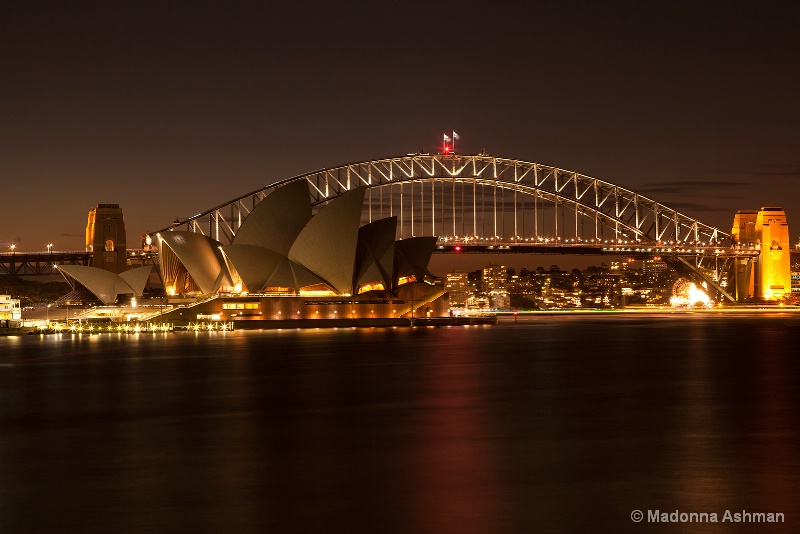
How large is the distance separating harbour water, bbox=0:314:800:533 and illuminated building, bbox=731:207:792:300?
7102cm

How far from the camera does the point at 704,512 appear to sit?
45.6ft

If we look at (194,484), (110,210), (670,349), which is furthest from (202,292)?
(194,484)

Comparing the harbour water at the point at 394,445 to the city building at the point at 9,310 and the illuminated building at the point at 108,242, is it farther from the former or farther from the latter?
the illuminated building at the point at 108,242

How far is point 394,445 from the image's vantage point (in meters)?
20.0

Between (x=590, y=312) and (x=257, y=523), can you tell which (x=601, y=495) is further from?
(x=590, y=312)

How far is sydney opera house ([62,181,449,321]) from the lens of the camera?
229 ft

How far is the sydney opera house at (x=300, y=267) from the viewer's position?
69.7 metres

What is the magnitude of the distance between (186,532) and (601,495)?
6045 mm

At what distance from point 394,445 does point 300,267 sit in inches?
2059

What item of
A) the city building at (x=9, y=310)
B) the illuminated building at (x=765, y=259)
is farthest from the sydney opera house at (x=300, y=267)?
the illuminated building at (x=765, y=259)

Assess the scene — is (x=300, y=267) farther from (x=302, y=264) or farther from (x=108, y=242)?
(x=108, y=242)

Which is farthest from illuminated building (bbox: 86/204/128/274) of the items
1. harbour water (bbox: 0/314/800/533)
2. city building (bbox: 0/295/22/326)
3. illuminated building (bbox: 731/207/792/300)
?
illuminated building (bbox: 731/207/792/300)

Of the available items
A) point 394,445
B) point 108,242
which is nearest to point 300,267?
point 108,242

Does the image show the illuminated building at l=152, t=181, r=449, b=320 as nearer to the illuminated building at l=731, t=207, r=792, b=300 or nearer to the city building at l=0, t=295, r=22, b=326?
the city building at l=0, t=295, r=22, b=326
